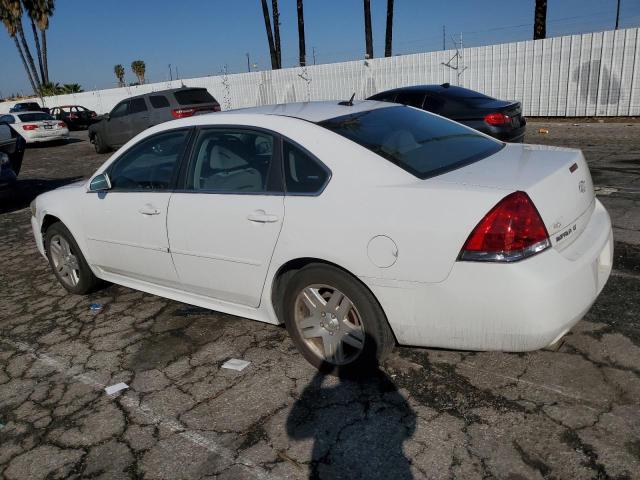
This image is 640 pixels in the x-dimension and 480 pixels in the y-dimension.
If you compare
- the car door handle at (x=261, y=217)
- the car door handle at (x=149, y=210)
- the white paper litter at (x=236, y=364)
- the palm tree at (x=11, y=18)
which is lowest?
the white paper litter at (x=236, y=364)

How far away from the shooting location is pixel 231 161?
339 centimetres

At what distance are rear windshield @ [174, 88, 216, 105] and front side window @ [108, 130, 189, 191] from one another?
11593mm

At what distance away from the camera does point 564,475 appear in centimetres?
218

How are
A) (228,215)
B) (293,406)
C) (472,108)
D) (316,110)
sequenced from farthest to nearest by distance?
(472,108) → (316,110) → (228,215) → (293,406)

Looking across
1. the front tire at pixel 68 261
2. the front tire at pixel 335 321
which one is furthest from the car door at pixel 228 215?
the front tire at pixel 68 261

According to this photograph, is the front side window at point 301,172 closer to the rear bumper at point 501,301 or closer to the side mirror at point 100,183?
the rear bumper at point 501,301

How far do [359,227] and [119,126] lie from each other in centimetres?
1513

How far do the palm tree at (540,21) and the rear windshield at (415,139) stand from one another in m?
14.3

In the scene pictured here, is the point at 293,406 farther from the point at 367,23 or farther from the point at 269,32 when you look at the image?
the point at 269,32

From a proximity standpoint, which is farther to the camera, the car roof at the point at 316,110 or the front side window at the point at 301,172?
the car roof at the point at 316,110

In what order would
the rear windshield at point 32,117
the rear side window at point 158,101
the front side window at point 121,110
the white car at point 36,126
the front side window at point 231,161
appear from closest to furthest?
the front side window at point 231,161
the rear side window at point 158,101
the front side window at point 121,110
the white car at point 36,126
the rear windshield at point 32,117

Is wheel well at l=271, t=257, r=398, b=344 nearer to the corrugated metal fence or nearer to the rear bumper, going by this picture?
the rear bumper

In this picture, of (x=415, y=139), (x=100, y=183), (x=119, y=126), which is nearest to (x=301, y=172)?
(x=415, y=139)

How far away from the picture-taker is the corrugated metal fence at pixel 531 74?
13773 mm
